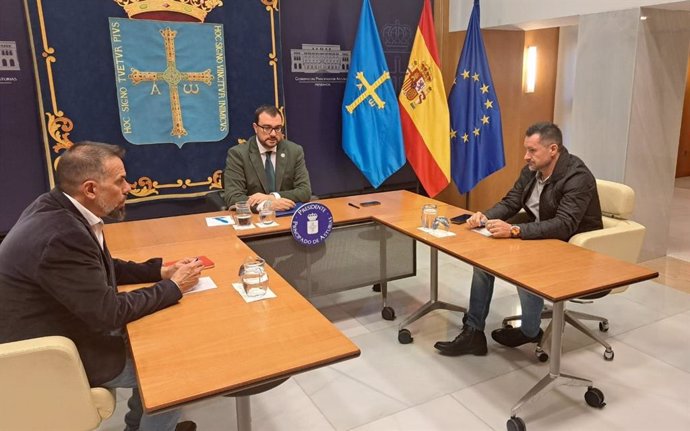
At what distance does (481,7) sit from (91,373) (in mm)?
4726

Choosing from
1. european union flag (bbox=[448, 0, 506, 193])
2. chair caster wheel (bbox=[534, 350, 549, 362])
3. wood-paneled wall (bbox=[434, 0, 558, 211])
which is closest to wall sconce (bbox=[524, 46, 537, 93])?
wood-paneled wall (bbox=[434, 0, 558, 211])

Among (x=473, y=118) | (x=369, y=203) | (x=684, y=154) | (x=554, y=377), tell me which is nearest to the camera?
(x=554, y=377)

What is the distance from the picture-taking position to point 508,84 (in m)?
5.33

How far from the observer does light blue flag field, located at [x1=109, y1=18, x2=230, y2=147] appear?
152 inches

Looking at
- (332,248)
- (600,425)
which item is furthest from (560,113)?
(600,425)

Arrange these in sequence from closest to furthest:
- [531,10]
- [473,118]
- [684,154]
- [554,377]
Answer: [554,377] → [531,10] → [473,118] → [684,154]

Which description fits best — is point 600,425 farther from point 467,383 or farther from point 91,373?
point 91,373

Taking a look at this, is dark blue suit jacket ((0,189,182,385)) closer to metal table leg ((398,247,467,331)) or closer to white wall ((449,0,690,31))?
metal table leg ((398,247,467,331))

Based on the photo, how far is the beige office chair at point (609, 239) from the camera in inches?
103

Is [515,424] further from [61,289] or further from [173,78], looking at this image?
[173,78]

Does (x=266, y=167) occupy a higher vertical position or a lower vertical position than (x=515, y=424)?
higher

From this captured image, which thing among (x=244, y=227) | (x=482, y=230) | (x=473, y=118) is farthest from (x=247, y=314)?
(x=473, y=118)

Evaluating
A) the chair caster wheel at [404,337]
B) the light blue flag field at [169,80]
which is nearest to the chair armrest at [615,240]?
the chair caster wheel at [404,337]

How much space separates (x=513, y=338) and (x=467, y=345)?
0.28 metres
